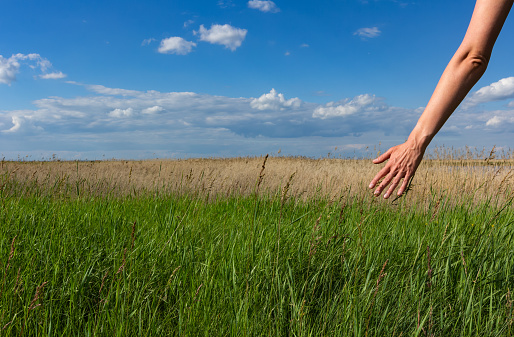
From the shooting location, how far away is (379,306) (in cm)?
195

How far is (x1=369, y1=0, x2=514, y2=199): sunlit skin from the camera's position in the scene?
207 centimetres

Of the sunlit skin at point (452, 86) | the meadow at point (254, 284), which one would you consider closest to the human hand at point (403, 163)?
the sunlit skin at point (452, 86)

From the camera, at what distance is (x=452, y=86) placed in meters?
2.14

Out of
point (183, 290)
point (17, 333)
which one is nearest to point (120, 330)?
point (183, 290)

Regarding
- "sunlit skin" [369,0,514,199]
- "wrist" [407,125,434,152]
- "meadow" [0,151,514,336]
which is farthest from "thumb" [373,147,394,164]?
"meadow" [0,151,514,336]

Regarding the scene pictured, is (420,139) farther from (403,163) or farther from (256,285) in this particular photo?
(256,285)

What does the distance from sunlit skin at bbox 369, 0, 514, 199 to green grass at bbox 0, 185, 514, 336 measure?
1.30 feet

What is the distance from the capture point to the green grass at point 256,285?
1865 mm

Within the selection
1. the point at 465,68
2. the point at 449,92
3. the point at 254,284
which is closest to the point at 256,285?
the point at 254,284

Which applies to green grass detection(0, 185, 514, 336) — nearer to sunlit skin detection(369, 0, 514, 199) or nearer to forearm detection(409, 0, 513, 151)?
sunlit skin detection(369, 0, 514, 199)

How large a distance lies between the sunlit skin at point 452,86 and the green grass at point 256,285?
0.40 metres

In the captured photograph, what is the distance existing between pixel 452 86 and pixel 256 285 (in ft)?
5.75

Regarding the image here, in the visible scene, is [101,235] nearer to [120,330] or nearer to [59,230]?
[59,230]

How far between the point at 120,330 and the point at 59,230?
75.6 inches
